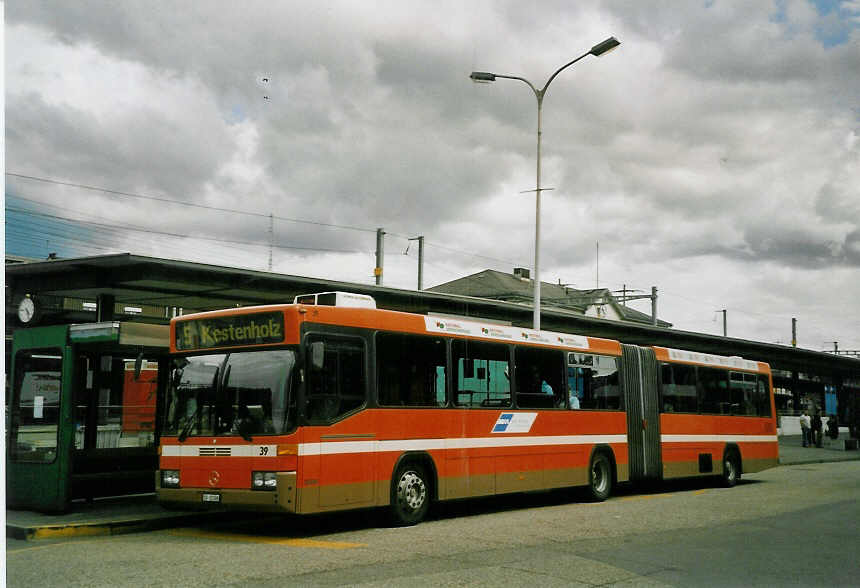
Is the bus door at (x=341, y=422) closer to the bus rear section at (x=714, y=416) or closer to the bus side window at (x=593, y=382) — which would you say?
the bus side window at (x=593, y=382)

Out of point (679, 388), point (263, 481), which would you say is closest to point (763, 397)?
point (679, 388)

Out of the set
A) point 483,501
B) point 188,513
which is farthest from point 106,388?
point 483,501

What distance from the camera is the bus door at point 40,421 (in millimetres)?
13188

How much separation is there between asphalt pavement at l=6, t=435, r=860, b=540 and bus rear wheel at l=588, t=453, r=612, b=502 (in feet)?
22.9

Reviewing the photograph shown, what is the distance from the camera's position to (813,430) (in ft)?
158

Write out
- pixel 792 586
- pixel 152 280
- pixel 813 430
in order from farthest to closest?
pixel 813 430
pixel 152 280
pixel 792 586

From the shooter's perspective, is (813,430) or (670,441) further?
(813,430)

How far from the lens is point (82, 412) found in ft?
46.3

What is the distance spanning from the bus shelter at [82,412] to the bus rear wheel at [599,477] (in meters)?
8.07

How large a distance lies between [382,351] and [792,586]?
6.32 m

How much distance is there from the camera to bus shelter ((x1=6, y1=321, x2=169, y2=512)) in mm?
13195

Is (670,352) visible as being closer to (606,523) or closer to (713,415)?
(713,415)

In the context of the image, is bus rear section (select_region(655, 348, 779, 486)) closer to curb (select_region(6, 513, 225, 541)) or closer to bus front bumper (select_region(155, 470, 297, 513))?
bus front bumper (select_region(155, 470, 297, 513))

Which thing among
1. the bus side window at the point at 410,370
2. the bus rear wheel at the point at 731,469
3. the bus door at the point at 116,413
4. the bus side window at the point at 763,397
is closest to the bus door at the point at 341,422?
the bus side window at the point at 410,370
